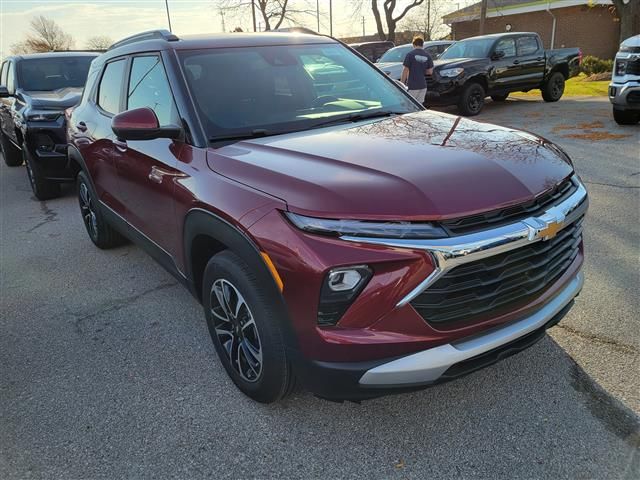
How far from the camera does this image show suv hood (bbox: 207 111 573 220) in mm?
2057

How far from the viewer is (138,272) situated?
15.2ft

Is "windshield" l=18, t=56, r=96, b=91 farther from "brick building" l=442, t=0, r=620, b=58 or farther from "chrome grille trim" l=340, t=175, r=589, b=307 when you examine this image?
"brick building" l=442, t=0, r=620, b=58

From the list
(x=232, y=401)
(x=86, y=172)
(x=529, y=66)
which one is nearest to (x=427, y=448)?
(x=232, y=401)

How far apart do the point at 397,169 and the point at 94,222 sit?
3.87 metres

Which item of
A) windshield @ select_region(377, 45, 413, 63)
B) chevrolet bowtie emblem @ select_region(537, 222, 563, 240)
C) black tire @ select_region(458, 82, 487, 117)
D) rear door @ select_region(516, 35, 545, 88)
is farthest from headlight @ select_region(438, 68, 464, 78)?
chevrolet bowtie emblem @ select_region(537, 222, 563, 240)

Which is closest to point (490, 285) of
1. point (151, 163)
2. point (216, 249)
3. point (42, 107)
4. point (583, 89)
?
point (216, 249)

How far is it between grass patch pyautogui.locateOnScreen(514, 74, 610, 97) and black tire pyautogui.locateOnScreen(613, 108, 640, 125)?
240 inches

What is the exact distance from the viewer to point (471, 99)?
1209 centimetres

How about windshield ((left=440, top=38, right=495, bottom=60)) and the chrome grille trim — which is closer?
the chrome grille trim

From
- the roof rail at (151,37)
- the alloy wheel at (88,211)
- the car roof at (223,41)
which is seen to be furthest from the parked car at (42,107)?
the car roof at (223,41)

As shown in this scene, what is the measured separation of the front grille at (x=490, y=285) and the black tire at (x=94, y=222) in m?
3.65

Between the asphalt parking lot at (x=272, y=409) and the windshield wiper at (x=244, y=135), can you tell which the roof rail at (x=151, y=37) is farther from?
the asphalt parking lot at (x=272, y=409)

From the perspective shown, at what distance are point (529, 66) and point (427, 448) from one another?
42.6 feet

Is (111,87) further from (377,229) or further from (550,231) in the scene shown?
(550,231)
